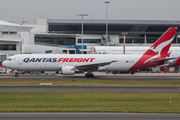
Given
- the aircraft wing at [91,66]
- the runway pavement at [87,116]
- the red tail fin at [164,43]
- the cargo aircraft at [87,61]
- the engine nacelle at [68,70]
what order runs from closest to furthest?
the runway pavement at [87,116], the engine nacelle at [68,70], the aircraft wing at [91,66], the cargo aircraft at [87,61], the red tail fin at [164,43]

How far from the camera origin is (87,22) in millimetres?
117438

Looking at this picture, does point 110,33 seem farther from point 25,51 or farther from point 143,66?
point 143,66

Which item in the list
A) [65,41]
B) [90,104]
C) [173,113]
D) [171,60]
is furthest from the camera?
[65,41]

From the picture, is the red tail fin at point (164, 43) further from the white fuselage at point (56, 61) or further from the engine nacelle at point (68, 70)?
the engine nacelle at point (68, 70)

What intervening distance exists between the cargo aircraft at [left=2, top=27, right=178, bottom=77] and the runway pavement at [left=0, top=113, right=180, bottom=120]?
27711 mm

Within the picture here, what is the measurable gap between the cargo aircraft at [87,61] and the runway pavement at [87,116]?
90.9 ft

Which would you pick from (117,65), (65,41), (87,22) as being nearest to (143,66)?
(117,65)

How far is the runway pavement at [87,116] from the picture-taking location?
1512 cm

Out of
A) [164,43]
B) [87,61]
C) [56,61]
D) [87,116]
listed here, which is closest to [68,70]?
[56,61]

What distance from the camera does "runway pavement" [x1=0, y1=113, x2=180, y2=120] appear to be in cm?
1512

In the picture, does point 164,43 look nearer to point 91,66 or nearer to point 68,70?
point 91,66

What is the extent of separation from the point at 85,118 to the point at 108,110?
2620 millimetres

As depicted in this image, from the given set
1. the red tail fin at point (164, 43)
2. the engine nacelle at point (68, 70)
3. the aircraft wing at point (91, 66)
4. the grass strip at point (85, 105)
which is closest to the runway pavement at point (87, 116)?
the grass strip at point (85, 105)

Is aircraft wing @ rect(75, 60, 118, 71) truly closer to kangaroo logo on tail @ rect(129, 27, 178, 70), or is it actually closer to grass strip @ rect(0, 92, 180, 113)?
kangaroo logo on tail @ rect(129, 27, 178, 70)
